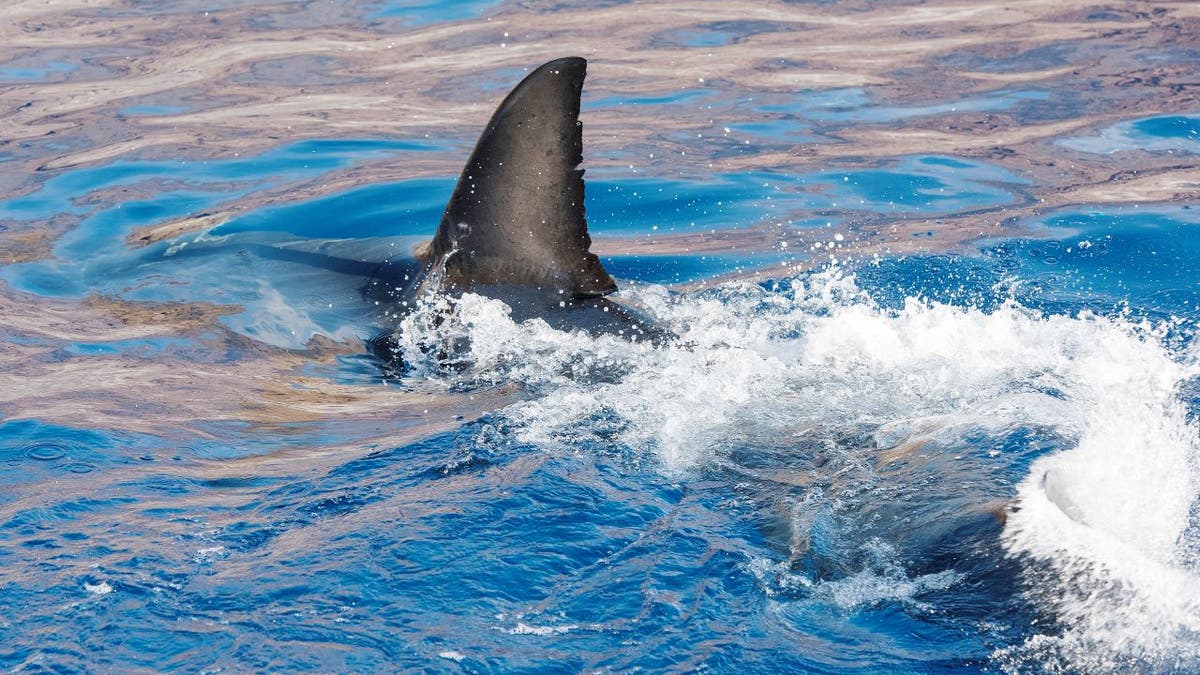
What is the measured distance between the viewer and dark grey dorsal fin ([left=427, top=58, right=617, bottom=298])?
17.5 feet

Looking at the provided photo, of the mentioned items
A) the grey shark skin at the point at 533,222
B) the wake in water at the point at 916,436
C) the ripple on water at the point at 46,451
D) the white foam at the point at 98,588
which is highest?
the grey shark skin at the point at 533,222

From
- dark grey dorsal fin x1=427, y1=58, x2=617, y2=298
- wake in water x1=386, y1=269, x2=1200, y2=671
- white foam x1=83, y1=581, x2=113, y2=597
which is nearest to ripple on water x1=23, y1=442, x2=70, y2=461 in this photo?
white foam x1=83, y1=581, x2=113, y2=597

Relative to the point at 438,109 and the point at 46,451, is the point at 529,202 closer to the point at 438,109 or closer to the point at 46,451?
the point at 46,451

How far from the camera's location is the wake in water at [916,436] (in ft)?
10.3

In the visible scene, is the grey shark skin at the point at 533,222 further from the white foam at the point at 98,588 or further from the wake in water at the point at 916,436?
the white foam at the point at 98,588

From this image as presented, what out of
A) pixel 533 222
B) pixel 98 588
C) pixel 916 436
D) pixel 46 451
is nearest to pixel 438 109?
pixel 533 222

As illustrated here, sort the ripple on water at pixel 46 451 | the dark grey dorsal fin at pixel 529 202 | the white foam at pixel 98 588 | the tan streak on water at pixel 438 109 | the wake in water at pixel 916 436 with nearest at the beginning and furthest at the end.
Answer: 1. the wake in water at pixel 916 436
2. the white foam at pixel 98 588
3. the ripple on water at pixel 46 451
4. the dark grey dorsal fin at pixel 529 202
5. the tan streak on water at pixel 438 109

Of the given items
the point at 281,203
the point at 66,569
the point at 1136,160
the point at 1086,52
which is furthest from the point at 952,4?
the point at 66,569

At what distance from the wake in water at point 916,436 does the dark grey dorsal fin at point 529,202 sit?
213 mm

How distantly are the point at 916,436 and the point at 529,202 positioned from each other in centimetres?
204

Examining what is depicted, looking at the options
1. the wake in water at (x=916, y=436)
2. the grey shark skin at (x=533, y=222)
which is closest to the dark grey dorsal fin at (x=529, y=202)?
the grey shark skin at (x=533, y=222)

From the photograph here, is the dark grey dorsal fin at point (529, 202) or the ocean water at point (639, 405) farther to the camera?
the dark grey dorsal fin at point (529, 202)

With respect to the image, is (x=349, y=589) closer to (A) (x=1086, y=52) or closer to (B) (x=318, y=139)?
(B) (x=318, y=139)

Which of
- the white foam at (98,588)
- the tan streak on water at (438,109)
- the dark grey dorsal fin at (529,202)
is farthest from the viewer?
the tan streak on water at (438,109)
